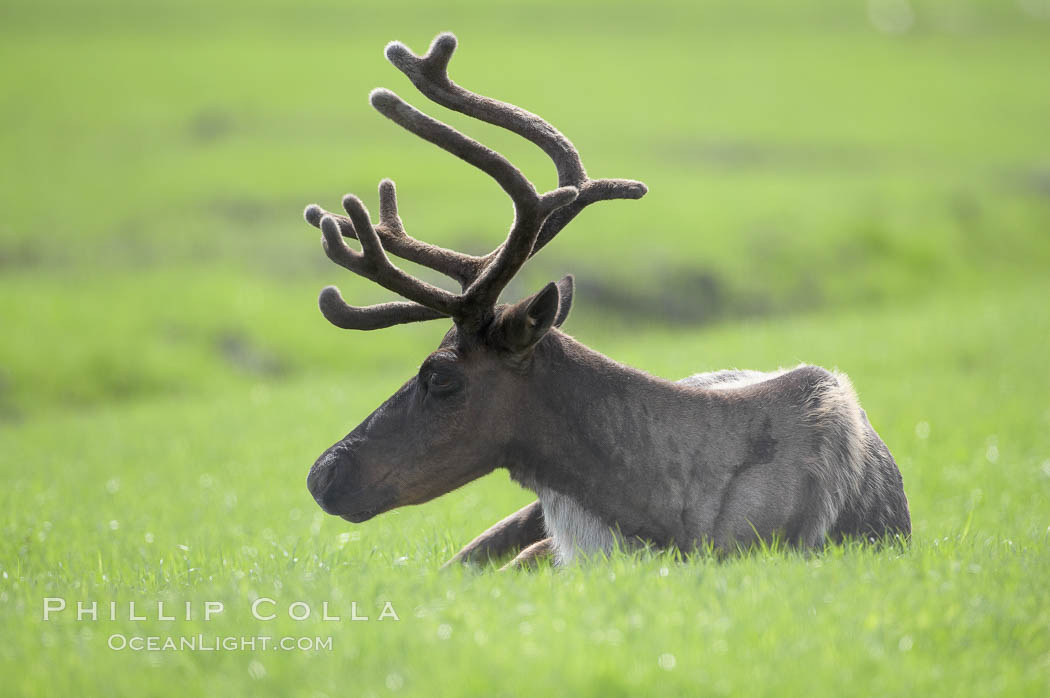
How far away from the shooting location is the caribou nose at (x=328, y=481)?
6.67 m

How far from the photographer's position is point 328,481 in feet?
21.9

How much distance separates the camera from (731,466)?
266 inches

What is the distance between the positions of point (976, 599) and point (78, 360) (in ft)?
68.3

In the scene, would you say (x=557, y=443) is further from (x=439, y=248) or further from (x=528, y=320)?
(x=439, y=248)

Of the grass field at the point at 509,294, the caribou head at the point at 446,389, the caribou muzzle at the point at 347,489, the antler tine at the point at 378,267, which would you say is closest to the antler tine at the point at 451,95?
the caribou head at the point at 446,389

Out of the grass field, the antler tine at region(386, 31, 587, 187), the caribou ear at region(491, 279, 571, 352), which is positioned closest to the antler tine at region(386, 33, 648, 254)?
the antler tine at region(386, 31, 587, 187)

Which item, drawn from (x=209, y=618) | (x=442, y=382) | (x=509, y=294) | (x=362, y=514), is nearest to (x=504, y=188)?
(x=442, y=382)

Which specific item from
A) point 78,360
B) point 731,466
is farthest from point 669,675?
point 78,360

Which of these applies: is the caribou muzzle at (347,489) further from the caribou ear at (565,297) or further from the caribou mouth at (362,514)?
the caribou ear at (565,297)

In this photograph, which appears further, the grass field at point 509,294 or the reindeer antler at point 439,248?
the reindeer antler at point 439,248

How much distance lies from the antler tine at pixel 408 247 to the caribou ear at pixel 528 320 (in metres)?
0.57

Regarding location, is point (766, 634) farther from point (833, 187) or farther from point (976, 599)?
point (833, 187)

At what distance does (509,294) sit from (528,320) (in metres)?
17.8

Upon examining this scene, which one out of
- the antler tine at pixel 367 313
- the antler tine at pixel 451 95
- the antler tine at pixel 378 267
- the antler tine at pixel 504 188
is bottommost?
the antler tine at pixel 367 313
